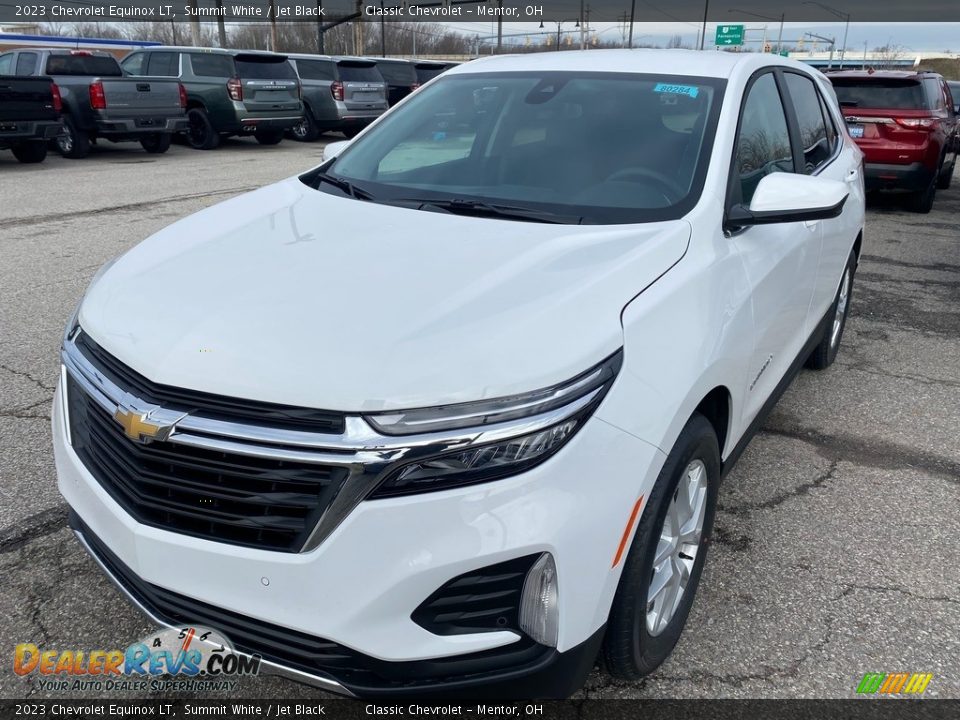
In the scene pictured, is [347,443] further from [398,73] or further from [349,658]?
[398,73]

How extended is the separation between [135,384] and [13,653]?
1094 millimetres

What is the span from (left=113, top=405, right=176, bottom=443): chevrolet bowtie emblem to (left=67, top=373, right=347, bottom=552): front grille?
0.09ft

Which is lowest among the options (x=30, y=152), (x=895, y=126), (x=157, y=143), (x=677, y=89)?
(x=157, y=143)

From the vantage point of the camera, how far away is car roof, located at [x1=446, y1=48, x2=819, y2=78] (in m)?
3.38

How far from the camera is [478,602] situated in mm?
1837

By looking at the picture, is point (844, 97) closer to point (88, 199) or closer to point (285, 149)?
point (88, 199)

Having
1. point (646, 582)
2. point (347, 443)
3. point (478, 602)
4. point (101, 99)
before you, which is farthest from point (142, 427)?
point (101, 99)

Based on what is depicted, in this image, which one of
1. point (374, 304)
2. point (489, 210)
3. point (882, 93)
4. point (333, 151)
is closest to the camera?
point (374, 304)

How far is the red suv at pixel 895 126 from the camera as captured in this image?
10.4m

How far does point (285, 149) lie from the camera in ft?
58.4

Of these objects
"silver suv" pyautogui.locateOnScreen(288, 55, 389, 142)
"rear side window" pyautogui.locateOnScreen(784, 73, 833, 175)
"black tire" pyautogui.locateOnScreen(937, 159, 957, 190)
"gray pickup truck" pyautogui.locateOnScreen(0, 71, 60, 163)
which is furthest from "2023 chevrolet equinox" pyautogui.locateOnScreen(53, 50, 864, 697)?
"silver suv" pyautogui.locateOnScreen(288, 55, 389, 142)

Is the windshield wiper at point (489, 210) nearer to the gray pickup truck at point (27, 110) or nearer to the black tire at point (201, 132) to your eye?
the gray pickup truck at point (27, 110)

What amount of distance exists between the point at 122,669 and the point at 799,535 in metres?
2.48

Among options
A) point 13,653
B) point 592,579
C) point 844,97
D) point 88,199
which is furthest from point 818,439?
point 88,199
